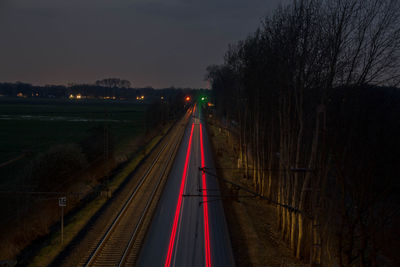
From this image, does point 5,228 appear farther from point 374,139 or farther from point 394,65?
point 394,65

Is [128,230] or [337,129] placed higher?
[337,129]

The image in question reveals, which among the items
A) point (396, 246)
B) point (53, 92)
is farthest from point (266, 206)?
point (53, 92)

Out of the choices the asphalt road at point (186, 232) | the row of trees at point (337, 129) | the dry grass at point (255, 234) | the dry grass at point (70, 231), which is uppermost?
the row of trees at point (337, 129)

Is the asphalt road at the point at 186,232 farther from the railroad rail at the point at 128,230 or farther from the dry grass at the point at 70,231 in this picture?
the dry grass at the point at 70,231

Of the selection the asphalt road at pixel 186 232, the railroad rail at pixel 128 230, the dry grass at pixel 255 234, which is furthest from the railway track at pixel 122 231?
the dry grass at pixel 255 234

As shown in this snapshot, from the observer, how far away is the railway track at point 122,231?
12.4m

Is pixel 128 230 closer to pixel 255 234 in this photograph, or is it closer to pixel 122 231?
pixel 122 231

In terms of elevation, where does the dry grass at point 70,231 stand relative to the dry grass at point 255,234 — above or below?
above

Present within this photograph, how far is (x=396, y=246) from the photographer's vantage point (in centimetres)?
1543

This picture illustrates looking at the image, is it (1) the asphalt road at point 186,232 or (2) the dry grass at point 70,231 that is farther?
(1) the asphalt road at point 186,232

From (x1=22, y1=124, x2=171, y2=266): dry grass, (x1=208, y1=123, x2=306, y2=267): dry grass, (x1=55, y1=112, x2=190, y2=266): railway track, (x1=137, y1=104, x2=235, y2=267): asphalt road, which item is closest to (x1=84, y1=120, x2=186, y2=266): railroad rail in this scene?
(x1=55, y1=112, x2=190, y2=266): railway track

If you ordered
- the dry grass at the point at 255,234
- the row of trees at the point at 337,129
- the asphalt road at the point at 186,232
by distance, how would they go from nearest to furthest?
the row of trees at the point at 337,129
the asphalt road at the point at 186,232
the dry grass at the point at 255,234

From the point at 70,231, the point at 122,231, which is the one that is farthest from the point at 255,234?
the point at 70,231

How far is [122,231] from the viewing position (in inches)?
594
